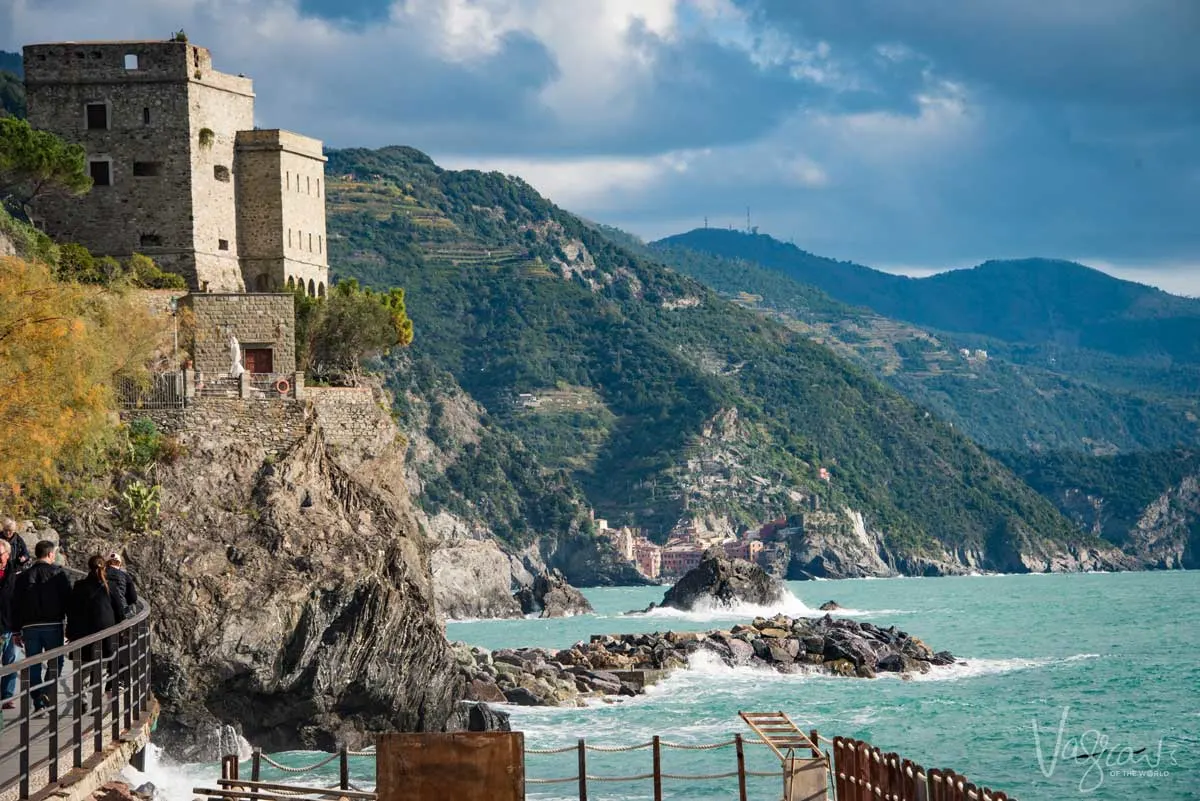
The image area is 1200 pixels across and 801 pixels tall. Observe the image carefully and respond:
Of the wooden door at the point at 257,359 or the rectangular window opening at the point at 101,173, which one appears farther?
the rectangular window opening at the point at 101,173

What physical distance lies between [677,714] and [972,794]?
39.4 meters

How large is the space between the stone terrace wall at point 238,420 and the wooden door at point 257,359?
2142mm

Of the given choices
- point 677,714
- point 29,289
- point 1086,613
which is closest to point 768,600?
point 1086,613

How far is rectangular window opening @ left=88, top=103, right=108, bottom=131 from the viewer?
52125mm

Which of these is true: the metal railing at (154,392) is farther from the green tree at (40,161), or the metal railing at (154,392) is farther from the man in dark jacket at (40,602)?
the man in dark jacket at (40,602)

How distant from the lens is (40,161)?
50.2m

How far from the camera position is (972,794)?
1712cm

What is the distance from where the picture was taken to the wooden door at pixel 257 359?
4841 centimetres

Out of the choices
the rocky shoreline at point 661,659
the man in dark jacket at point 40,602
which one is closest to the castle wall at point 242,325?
the rocky shoreline at point 661,659

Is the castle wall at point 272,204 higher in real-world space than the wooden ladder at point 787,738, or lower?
higher

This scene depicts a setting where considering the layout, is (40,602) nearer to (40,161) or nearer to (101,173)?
(40,161)

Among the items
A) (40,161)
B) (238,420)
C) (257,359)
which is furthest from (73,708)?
(40,161)

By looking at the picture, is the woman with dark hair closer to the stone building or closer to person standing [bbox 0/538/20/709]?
person standing [bbox 0/538/20/709]

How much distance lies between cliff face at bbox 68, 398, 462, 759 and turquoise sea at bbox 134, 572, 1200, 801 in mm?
1693
